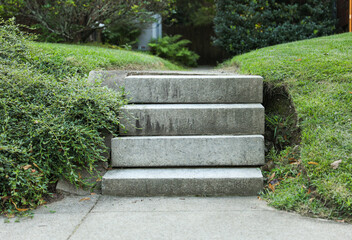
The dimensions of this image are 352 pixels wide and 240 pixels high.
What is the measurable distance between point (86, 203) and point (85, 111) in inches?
31.1

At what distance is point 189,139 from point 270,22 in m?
6.05

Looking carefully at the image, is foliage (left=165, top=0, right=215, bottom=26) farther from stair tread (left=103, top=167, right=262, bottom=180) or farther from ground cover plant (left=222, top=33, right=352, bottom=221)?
stair tread (left=103, top=167, right=262, bottom=180)

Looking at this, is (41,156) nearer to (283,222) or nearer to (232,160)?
(232,160)

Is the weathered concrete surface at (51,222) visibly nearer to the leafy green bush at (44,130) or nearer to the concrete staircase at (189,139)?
the leafy green bush at (44,130)

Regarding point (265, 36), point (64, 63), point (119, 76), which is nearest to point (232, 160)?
point (119, 76)

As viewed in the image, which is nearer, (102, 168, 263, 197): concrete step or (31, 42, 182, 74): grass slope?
(102, 168, 263, 197): concrete step

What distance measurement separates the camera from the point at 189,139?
318 cm

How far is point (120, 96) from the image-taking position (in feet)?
11.3

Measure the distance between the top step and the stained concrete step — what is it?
27cm

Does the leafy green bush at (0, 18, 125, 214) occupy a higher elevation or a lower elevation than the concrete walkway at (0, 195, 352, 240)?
higher

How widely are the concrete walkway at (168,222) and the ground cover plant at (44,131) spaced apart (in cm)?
23

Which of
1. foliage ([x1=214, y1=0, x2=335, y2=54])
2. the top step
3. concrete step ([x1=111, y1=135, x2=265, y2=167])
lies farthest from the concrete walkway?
Result: foliage ([x1=214, y1=0, x2=335, y2=54])

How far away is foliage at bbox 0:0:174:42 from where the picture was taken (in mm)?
7141

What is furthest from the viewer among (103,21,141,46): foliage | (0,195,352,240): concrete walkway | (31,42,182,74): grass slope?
(103,21,141,46): foliage
